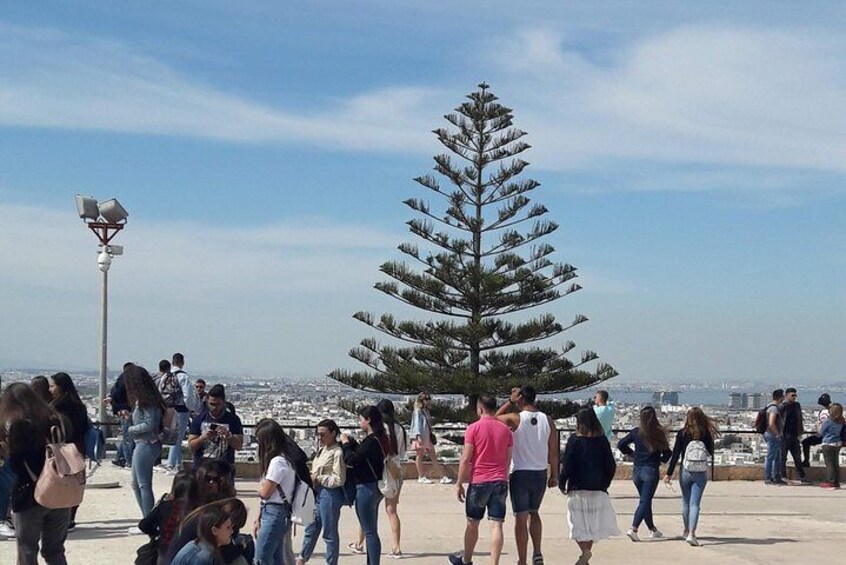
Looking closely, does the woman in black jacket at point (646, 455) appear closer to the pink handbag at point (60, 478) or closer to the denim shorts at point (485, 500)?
the denim shorts at point (485, 500)

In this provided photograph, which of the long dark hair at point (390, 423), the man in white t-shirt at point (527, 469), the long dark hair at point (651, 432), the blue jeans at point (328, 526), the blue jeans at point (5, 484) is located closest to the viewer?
the blue jeans at point (5, 484)

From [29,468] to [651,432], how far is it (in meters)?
6.16

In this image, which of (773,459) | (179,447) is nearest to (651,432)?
(179,447)

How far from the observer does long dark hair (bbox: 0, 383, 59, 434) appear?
7.87m

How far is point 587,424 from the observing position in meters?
10.2

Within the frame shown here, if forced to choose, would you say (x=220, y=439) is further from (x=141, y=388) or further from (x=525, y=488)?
(x=525, y=488)

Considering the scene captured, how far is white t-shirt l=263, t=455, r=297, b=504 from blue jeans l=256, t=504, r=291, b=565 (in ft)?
0.19

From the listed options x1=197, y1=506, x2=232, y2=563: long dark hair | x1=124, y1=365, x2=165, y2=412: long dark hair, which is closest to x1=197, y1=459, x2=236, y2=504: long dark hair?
x1=197, y1=506, x2=232, y2=563: long dark hair

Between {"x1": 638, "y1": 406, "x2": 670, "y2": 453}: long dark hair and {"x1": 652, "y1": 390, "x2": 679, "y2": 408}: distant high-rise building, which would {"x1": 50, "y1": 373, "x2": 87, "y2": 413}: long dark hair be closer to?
{"x1": 638, "y1": 406, "x2": 670, "y2": 453}: long dark hair

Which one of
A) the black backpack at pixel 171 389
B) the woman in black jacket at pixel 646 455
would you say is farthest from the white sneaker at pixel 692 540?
the black backpack at pixel 171 389

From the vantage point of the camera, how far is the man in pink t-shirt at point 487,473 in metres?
9.62

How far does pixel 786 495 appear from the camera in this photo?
16.6 m

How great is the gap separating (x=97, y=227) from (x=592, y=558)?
10897 millimetres

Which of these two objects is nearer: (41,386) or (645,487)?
(41,386)
